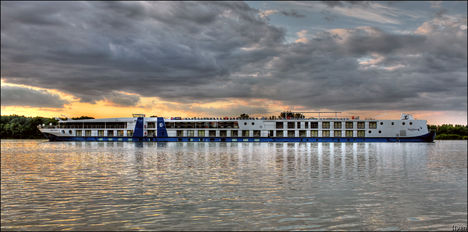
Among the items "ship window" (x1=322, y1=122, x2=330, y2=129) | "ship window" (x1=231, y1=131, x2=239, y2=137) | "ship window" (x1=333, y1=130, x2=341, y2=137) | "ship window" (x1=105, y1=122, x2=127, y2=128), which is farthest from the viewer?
"ship window" (x1=105, y1=122, x2=127, y2=128)

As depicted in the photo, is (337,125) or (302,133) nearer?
(337,125)

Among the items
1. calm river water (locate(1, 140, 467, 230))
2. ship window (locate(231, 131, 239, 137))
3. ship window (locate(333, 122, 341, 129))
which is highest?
ship window (locate(333, 122, 341, 129))

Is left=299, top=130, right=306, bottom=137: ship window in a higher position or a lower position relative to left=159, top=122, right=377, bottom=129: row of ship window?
lower

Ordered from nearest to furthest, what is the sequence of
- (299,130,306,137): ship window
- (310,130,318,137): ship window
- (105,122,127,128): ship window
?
(310,130,318,137): ship window, (299,130,306,137): ship window, (105,122,127,128): ship window

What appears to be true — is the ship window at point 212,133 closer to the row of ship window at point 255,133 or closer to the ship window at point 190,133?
the row of ship window at point 255,133

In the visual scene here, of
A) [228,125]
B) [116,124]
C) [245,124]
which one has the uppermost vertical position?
[116,124]

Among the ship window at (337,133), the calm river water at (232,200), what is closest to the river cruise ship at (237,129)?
the ship window at (337,133)

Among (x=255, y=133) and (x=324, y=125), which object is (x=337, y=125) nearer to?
(x=324, y=125)

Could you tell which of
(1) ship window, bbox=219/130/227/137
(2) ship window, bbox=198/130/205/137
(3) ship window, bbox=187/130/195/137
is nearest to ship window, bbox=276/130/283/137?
(1) ship window, bbox=219/130/227/137

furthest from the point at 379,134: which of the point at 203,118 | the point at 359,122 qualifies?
the point at 203,118

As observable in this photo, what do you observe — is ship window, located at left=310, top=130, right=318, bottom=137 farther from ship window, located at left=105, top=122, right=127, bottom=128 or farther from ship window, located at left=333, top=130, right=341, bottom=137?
ship window, located at left=105, top=122, right=127, bottom=128

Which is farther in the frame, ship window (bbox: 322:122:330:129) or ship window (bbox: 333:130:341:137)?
ship window (bbox: 322:122:330:129)

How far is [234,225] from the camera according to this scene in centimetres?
1780

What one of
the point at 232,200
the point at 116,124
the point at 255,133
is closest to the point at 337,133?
the point at 255,133
